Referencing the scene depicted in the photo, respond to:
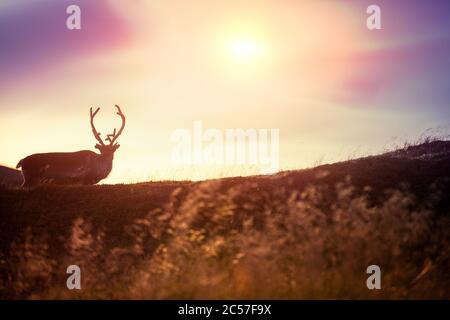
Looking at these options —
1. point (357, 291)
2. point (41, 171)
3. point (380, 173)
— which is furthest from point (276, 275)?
point (41, 171)

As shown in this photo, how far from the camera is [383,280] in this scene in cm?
724

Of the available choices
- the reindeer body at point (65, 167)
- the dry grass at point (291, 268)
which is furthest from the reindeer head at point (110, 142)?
the dry grass at point (291, 268)

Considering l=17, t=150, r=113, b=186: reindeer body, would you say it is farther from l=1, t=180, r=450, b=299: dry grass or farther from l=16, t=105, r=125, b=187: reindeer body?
l=1, t=180, r=450, b=299: dry grass

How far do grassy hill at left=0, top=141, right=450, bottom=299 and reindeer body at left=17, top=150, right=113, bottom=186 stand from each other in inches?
181

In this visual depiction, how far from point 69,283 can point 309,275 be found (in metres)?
3.57

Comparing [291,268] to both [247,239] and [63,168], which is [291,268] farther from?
[63,168]

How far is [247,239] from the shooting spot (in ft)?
26.0

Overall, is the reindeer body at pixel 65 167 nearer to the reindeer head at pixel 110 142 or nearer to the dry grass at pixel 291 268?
the reindeer head at pixel 110 142

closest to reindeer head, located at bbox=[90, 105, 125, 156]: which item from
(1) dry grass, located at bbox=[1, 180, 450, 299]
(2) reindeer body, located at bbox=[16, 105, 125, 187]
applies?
(2) reindeer body, located at bbox=[16, 105, 125, 187]

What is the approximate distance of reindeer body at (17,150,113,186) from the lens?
67.5ft

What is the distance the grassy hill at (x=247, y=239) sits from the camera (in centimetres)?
690

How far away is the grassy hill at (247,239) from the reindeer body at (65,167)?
461 centimetres

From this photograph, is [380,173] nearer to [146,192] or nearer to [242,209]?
[242,209]
